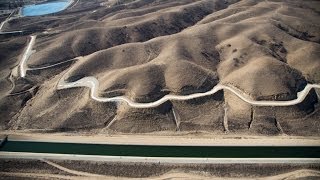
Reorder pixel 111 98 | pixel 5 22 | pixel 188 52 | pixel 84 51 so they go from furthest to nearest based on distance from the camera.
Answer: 1. pixel 5 22
2. pixel 84 51
3. pixel 188 52
4. pixel 111 98

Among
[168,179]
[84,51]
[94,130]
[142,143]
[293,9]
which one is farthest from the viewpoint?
[293,9]

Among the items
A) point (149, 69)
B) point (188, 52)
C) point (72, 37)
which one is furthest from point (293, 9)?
point (72, 37)

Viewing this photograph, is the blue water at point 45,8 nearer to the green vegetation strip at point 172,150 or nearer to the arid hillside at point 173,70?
the arid hillside at point 173,70

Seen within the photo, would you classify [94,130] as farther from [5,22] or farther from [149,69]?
[5,22]

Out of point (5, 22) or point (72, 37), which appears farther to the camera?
point (5, 22)

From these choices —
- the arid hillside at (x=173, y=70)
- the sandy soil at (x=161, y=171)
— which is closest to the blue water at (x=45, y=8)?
the arid hillside at (x=173, y=70)

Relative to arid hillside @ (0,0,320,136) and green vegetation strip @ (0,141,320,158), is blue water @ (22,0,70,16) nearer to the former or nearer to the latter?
arid hillside @ (0,0,320,136)

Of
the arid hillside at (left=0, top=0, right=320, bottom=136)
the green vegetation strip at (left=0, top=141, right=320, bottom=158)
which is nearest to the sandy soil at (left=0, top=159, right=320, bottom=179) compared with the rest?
the green vegetation strip at (left=0, top=141, right=320, bottom=158)

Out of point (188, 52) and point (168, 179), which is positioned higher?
point (188, 52)
